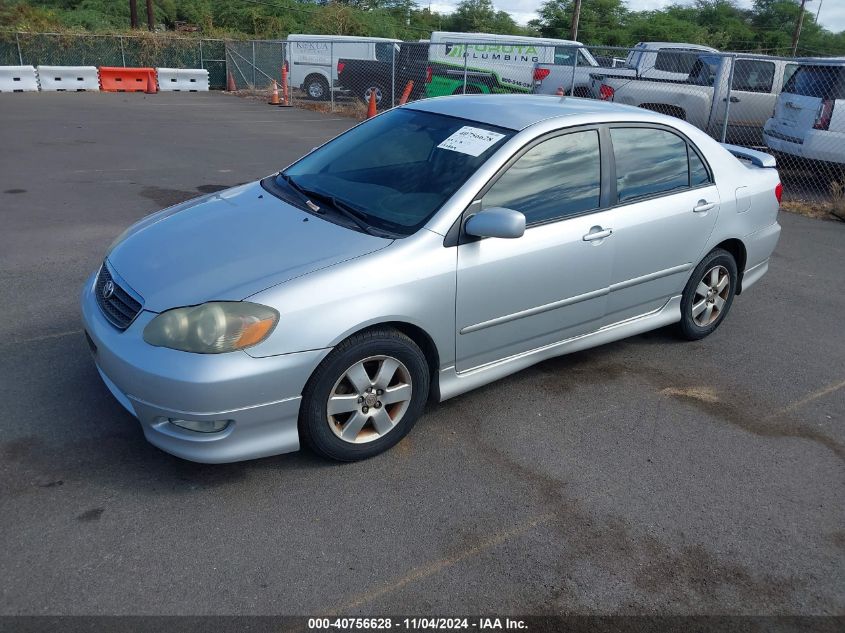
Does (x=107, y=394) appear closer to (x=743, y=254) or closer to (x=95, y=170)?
(x=743, y=254)

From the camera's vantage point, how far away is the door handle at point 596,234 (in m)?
4.14

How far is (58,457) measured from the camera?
3.48m

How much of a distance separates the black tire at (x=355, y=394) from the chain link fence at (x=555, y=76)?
8.29 metres

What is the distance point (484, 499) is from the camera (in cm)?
336

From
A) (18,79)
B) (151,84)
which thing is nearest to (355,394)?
(18,79)

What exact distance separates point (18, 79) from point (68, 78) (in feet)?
5.17

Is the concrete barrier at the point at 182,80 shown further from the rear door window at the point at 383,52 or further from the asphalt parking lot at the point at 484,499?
the asphalt parking lot at the point at 484,499

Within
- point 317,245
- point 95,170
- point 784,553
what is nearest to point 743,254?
point 784,553

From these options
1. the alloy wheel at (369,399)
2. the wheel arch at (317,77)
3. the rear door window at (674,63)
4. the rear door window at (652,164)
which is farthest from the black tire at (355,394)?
the wheel arch at (317,77)

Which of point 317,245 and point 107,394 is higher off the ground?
point 317,245

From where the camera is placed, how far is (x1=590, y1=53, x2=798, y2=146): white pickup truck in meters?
13.0

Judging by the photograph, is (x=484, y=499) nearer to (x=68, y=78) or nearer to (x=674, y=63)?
(x=674, y=63)

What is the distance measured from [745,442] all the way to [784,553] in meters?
0.95

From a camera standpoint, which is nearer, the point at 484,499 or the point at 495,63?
the point at 484,499
